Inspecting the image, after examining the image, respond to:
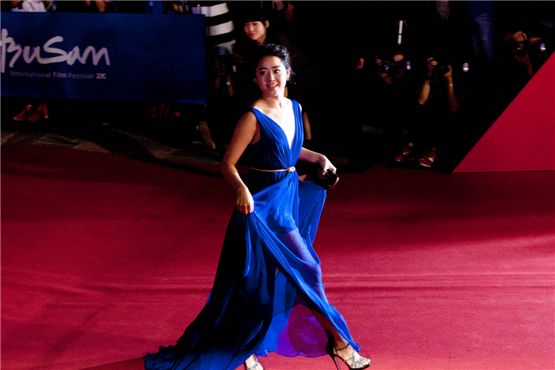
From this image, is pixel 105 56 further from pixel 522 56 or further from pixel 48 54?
pixel 522 56

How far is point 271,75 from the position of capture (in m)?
3.07

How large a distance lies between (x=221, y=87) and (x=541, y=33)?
101 inches

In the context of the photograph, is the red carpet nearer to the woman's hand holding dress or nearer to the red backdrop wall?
the red backdrop wall

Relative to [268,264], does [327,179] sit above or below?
above

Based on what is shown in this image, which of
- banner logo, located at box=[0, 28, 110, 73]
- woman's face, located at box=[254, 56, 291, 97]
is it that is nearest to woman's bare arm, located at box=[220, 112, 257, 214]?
woman's face, located at box=[254, 56, 291, 97]

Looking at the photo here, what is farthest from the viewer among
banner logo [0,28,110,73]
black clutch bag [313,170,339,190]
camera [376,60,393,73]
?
banner logo [0,28,110,73]

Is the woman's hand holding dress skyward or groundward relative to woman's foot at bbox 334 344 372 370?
skyward

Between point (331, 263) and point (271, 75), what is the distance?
1578 millimetres

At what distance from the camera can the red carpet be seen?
3.54 metres

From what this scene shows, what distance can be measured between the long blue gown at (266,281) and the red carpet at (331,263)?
181 millimetres

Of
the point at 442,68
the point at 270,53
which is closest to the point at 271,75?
the point at 270,53

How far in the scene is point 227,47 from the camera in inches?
261

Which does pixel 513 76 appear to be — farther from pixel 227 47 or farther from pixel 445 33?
pixel 227 47

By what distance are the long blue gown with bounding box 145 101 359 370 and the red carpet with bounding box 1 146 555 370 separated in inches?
7.1
